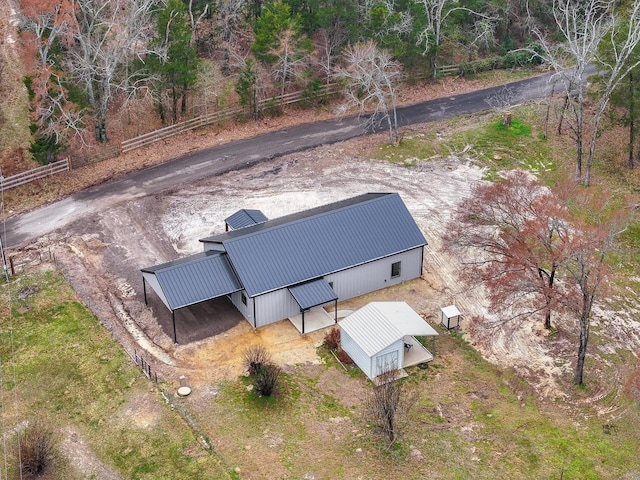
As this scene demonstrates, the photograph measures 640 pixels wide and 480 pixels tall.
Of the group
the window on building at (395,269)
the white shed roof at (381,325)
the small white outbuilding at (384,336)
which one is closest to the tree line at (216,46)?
the window on building at (395,269)

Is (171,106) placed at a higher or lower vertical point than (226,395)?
higher

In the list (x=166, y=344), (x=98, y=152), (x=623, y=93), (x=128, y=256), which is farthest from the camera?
(x=98, y=152)

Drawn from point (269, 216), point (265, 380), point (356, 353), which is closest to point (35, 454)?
point (265, 380)

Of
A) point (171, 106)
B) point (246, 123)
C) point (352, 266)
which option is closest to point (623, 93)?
point (352, 266)

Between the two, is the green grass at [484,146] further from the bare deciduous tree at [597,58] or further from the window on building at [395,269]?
the window on building at [395,269]

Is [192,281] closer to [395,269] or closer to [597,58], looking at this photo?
[395,269]

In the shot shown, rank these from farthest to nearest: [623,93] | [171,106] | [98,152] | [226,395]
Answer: [171,106]
[98,152]
[623,93]
[226,395]

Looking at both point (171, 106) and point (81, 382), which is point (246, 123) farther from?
point (81, 382)
